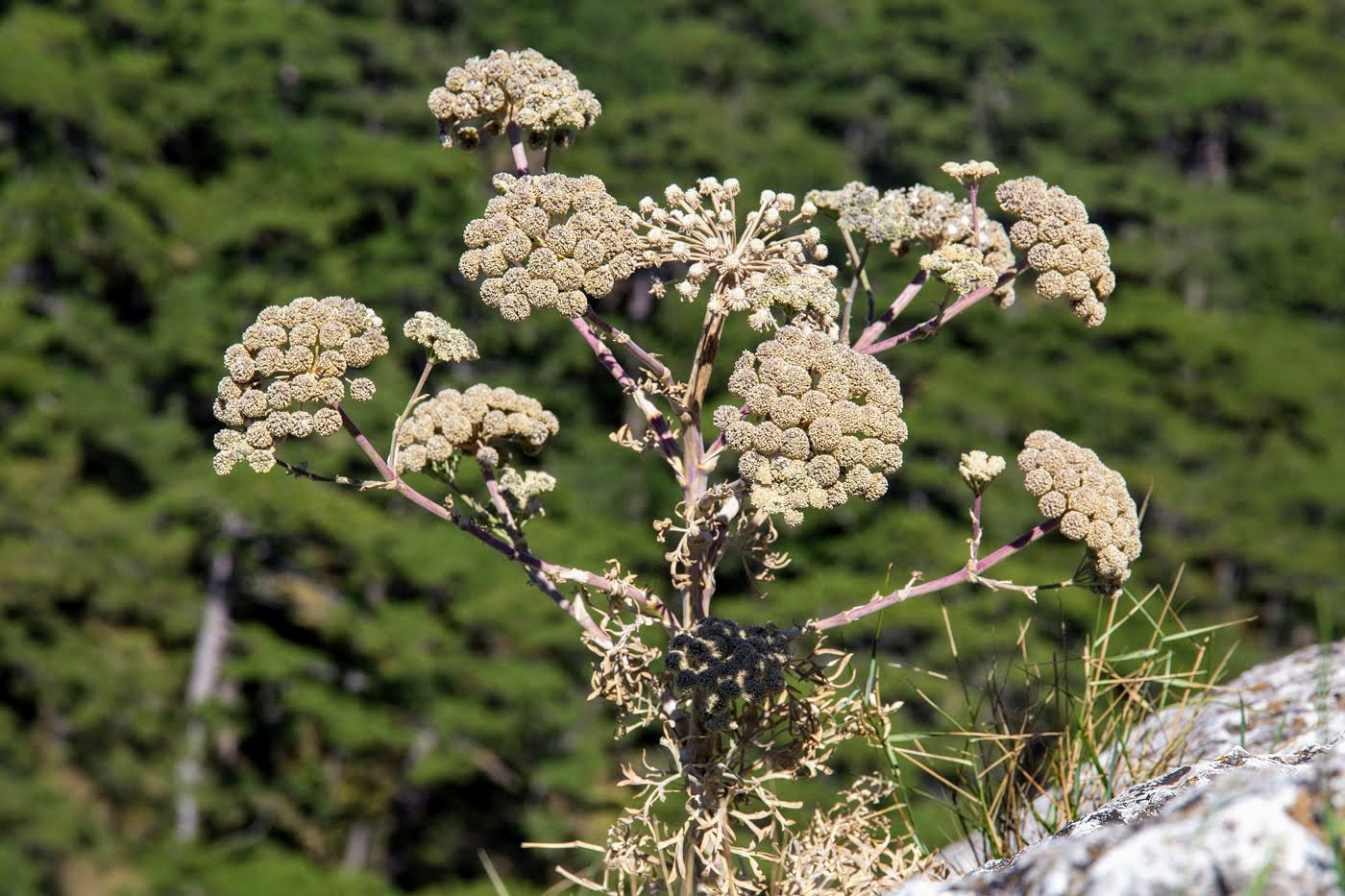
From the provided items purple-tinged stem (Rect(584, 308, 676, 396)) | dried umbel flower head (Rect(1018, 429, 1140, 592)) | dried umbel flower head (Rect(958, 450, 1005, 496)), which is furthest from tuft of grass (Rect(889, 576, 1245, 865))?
purple-tinged stem (Rect(584, 308, 676, 396))

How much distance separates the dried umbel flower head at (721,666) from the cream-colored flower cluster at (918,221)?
996 mm

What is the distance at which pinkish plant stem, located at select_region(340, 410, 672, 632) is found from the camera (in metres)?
2.73

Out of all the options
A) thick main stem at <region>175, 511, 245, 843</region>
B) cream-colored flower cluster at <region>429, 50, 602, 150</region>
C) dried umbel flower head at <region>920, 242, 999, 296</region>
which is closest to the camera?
dried umbel flower head at <region>920, 242, 999, 296</region>

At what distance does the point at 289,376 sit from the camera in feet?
9.27

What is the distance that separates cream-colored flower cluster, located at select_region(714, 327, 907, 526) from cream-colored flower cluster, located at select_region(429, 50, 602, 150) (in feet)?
2.69

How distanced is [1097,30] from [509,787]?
27853 millimetres

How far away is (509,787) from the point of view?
26.7 metres

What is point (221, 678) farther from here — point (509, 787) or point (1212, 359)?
point (1212, 359)

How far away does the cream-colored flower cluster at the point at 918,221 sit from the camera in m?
3.21

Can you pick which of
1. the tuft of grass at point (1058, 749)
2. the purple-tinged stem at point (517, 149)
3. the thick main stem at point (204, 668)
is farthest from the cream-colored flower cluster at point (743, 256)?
the thick main stem at point (204, 668)

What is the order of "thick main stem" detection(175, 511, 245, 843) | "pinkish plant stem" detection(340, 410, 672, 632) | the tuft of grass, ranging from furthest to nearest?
1. "thick main stem" detection(175, 511, 245, 843)
2. the tuft of grass
3. "pinkish plant stem" detection(340, 410, 672, 632)

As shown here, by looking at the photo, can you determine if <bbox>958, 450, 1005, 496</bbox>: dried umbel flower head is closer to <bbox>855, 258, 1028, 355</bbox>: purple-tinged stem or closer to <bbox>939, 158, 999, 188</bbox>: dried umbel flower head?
<bbox>855, 258, 1028, 355</bbox>: purple-tinged stem

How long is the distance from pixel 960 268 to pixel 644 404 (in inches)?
29.5

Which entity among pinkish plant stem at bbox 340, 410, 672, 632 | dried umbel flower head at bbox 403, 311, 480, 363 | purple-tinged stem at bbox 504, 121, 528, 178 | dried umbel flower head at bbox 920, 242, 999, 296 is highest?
purple-tinged stem at bbox 504, 121, 528, 178
